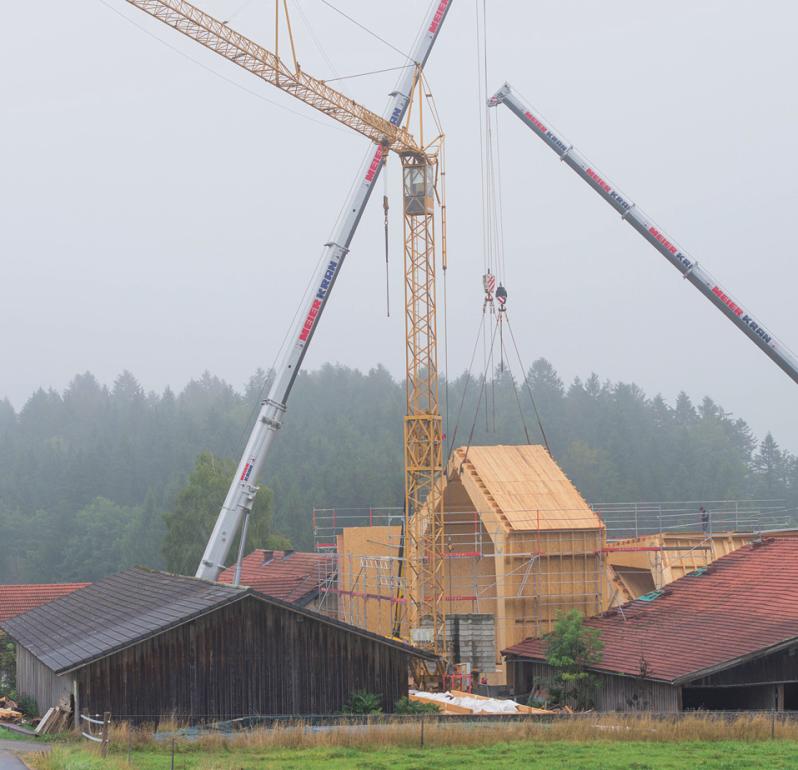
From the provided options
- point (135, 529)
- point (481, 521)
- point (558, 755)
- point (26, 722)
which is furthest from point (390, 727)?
point (135, 529)

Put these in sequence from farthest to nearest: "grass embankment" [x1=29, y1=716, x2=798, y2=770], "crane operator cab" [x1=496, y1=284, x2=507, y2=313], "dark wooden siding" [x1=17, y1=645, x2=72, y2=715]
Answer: "crane operator cab" [x1=496, y1=284, x2=507, y2=313] → "dark wooden siding" [x1=17, y1=645, x2=72, y2=715] → "grass embankment" [x1=29, y1=716, x2=798, y2=770]

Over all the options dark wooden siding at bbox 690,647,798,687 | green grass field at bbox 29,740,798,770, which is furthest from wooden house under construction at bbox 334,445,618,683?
green grass field at bbox 29,740,798,770

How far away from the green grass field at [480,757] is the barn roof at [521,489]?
1946 centimetres

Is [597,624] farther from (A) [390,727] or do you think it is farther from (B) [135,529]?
(B) [135,529]

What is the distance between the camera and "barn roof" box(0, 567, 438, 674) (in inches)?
1139

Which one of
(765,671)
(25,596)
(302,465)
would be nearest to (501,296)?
A: (765,671)

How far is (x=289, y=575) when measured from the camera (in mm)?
55219

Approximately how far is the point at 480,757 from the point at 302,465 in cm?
11009

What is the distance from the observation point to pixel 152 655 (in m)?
Answer: 28.7

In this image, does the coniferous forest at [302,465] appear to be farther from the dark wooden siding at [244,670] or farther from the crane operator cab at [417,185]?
the dark wooden siding at [244,670]

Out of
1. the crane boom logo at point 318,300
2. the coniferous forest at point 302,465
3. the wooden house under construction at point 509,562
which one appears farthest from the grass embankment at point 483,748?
the coniferous forest at point 302,465

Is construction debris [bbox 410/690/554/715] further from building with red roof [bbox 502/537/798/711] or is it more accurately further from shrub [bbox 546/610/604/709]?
building with red roof [bbox 502/537/798/711]

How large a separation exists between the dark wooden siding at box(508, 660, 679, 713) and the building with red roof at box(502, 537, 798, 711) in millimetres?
26

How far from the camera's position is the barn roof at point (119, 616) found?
1139 inches
